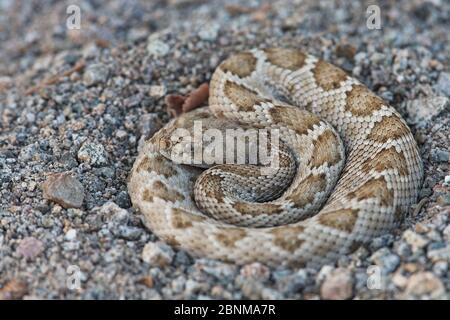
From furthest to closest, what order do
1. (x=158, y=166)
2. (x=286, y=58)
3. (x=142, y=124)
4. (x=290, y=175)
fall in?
1. (x=286, y=58)
2. (x=142, y=124)
3. (x=290, y=175)
4. (x=158, y=166)

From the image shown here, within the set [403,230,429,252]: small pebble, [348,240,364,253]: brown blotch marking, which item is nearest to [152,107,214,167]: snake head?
→ [348,240,364,253]: brown blotch marking

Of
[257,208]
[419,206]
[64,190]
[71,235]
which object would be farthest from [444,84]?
[71,235]

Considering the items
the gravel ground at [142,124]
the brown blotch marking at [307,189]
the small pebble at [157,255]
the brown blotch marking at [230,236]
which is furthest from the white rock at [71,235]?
the brown blotch marking at [307,189]

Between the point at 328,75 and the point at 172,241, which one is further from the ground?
the point at 328,75

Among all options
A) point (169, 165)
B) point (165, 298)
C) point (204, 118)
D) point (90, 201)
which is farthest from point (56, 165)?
point (165, 298)

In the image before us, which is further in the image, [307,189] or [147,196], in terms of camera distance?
[307,189]

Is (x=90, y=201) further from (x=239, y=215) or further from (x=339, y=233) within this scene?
(x=339, y=233)

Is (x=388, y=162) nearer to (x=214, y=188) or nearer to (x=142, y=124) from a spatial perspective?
(x=214, y=188)

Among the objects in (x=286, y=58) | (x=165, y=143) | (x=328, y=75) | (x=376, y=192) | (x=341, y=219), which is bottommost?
(x=341, y=219)

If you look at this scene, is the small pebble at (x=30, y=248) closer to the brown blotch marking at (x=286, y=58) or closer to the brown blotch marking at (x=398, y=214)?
the brown blotch marking at (x=398, y=214)
